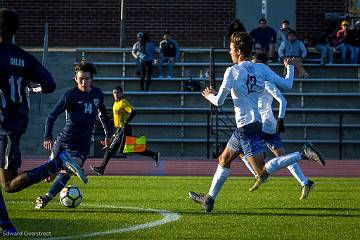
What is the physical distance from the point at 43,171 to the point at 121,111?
525 inches

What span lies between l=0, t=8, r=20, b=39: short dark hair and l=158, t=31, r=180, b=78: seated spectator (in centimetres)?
2103

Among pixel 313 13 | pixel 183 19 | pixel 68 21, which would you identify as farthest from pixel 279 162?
pixel 68 21

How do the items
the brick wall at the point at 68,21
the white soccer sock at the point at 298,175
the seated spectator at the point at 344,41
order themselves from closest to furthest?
the white soccer sock at the point at 298,175 < the seated spectator at the point at 344,41 < the brick wall at the point at 68,21

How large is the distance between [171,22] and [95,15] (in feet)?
8.54

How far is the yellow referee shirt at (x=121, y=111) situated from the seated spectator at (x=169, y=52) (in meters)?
7.38

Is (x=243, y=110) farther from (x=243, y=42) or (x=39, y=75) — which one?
(x=39, y=75)

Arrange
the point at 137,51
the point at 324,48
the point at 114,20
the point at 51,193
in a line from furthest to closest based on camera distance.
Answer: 1. the point at 114,20
2. the point at 324,48
3. the point at 137,51
4. the point at 51,193

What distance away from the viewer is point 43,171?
420 inches

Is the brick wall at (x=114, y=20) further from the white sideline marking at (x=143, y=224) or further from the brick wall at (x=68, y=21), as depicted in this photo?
the white sideline marking at (x=143, y=224)

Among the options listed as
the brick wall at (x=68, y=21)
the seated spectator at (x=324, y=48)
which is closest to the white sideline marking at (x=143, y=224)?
the seated spectator at (x=324, y=48)

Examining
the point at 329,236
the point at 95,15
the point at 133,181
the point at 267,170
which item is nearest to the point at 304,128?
the point at 95,15

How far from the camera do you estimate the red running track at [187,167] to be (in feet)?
73.7

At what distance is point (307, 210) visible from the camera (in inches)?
507

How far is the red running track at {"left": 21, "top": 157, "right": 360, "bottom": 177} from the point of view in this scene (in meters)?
22.5
